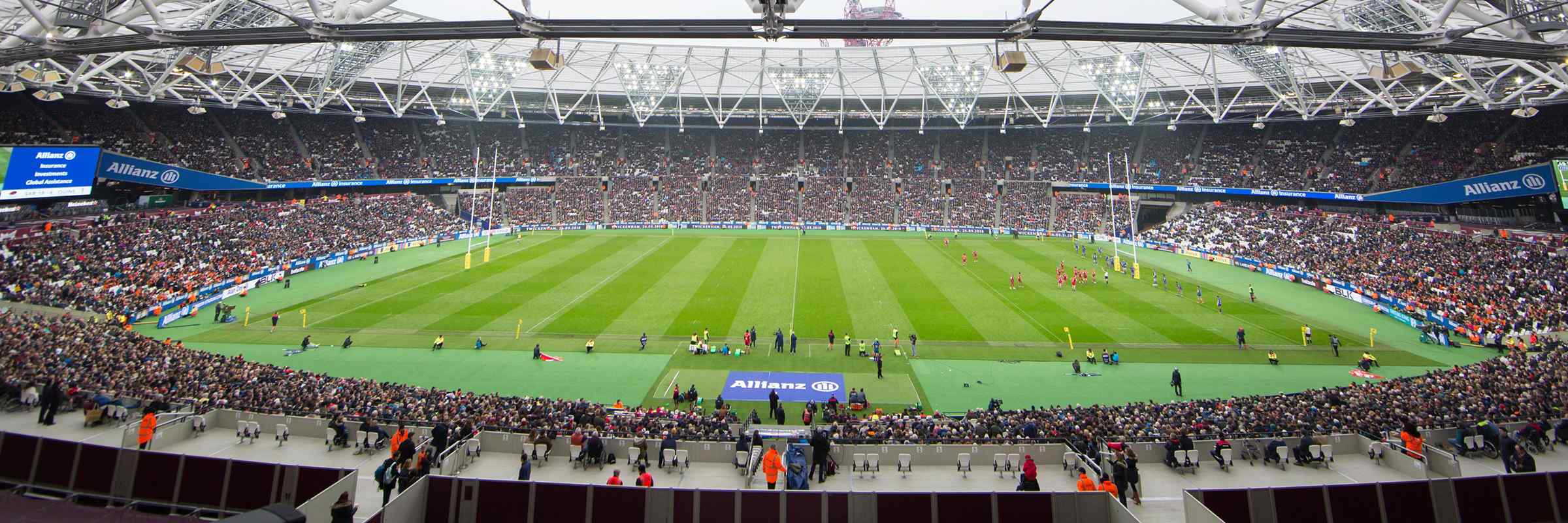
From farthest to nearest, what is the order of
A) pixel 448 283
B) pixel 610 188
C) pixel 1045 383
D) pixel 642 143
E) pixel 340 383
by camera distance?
pixel 642 143 → pixel 610 188 → pixel 448 283 → pixel 1045 383 → pixel 340 383

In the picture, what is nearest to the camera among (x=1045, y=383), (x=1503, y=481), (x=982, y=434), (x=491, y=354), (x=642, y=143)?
(x=1503, y=481)

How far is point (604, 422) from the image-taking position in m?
15.7

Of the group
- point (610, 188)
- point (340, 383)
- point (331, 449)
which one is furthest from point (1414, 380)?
point (610, 188)

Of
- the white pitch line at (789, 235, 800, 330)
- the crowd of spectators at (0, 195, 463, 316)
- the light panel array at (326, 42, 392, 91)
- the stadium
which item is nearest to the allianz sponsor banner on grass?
the stadium

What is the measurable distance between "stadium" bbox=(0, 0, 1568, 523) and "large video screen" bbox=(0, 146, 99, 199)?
29cm

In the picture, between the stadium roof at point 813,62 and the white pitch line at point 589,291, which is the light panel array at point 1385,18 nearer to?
the stadium roof at point 813,62

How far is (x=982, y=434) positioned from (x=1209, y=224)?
56569 millimetres

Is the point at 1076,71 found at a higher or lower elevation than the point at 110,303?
higher

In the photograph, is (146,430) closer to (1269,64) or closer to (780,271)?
(780,271)

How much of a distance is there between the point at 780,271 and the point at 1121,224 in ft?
142

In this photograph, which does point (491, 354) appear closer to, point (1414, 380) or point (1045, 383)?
point (1045, 383)

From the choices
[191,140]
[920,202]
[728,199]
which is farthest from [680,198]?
[191,140]

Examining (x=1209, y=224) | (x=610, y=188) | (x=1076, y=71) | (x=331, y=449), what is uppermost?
(x=1076, y=71)

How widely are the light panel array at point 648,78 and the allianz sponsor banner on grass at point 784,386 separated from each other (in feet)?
135
